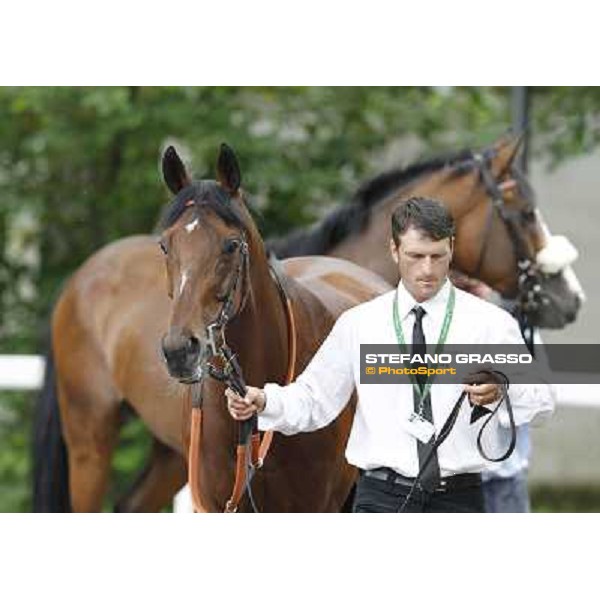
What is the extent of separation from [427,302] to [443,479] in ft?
1.38

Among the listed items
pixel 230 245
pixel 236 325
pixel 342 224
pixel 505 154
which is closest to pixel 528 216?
pixel 505 154

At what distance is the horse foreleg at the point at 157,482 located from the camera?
5832mm

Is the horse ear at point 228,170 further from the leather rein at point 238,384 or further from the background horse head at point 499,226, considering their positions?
the background horse head at point 499,226

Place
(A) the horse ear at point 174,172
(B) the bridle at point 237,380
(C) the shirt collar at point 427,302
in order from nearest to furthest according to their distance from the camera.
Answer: (C) the shirt collar at point 427,302, (B) the bridle at point 237,380, (A) the horse ear at point 174,172

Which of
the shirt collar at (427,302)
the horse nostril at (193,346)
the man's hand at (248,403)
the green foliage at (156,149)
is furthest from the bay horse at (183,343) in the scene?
the green foliage at (156,149)

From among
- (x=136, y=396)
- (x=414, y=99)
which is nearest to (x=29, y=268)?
(x=414, y=99)

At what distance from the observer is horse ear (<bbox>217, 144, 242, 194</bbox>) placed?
3.43m

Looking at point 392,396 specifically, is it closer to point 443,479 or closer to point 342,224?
point 443,479

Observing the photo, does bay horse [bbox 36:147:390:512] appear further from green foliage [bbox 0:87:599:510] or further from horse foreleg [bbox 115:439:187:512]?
green foliage [bbox 0:87:599:510]

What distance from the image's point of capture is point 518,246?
5.66 metres

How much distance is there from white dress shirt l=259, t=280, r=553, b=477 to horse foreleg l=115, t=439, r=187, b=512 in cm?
262

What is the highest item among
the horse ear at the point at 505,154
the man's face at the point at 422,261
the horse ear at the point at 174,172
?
the horse ear at the point at 505,154

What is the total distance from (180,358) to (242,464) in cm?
51

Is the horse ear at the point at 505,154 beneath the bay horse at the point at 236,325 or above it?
above
